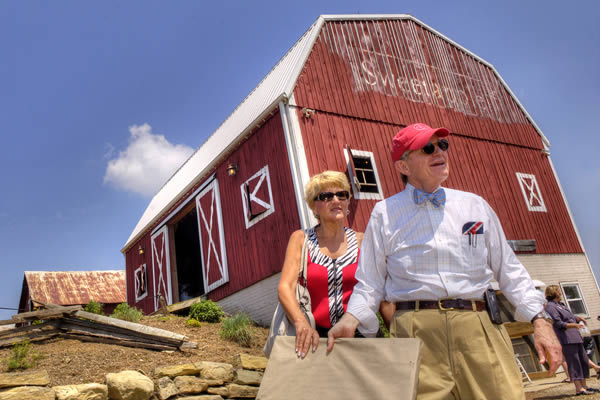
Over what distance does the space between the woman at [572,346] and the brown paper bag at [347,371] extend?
260 inches

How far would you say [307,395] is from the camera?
1.96 m

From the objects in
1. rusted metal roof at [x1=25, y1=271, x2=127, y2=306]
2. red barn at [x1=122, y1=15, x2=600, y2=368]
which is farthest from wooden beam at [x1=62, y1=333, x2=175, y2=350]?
rusted metal roof at [x1=25, y1=271, x2=127, y2=306]

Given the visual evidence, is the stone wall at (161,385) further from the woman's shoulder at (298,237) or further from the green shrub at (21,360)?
the woman's shoulder at (298,237)

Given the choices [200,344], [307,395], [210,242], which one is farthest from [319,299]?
[210,242]

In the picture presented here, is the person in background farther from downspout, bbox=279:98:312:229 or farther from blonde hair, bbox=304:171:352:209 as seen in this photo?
downspout, bbox=279:98:312:229

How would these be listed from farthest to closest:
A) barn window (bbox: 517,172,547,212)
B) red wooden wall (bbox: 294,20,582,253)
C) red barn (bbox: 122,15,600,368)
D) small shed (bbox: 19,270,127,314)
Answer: small shed (bbox: 19,270,127,314), barn window (bbox: 517,172,547,212), red wooden wall (bbox: 294,20,582,253), red barn (bbox: 122,15,600,368)

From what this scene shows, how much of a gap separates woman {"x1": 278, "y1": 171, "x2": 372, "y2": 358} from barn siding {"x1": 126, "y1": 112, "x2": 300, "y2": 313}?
6409mm

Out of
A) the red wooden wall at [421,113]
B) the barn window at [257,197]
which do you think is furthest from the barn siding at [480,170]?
the barn window at [257,197]

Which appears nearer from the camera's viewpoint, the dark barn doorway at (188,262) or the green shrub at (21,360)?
the green shrub at (21,360)

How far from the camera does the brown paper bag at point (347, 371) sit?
179 cm

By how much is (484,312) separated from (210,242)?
1095cm

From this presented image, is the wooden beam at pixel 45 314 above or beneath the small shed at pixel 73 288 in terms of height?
beneath

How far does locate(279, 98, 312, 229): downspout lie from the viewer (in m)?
9.43

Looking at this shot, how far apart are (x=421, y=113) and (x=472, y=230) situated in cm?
1115
